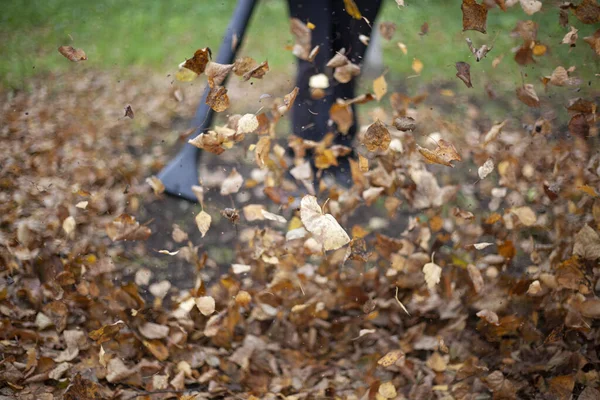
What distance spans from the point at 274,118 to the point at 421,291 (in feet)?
2.58

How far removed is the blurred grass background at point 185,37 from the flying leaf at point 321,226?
1.22 meters

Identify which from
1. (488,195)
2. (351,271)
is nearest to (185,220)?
(351,271)

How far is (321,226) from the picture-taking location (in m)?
1.14

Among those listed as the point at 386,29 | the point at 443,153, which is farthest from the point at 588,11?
the point at 386,29

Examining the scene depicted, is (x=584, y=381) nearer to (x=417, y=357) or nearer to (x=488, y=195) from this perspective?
(x=417, y=357)

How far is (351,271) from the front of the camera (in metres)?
1.84

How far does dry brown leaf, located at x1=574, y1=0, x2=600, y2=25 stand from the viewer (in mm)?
1298

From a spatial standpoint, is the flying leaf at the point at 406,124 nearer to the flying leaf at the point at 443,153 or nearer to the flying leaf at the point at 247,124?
the flying leaf at the point at 443,153

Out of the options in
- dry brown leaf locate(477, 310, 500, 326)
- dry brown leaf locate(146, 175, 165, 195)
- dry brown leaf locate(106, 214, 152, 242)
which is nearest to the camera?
dry brown leaf locate(477, 310, 500, 326)

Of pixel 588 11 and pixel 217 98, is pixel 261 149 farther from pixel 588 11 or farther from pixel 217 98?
pixel 588 11

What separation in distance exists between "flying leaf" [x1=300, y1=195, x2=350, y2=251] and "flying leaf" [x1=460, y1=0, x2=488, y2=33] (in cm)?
53

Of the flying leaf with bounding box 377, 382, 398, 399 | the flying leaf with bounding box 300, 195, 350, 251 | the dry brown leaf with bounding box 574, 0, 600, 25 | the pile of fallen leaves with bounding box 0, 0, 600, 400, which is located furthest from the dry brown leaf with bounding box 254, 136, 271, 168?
the dry brown leaf with bounding box 574, 0, 600, 25

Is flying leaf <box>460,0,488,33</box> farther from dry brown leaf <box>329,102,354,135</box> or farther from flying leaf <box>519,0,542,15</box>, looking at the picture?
dry brown leaf <box>329,102,354,135</box>

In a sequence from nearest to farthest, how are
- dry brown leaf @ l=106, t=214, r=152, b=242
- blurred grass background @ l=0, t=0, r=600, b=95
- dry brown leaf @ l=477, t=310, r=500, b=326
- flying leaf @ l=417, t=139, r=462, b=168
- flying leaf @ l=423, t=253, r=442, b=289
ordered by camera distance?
1. flying leaf @ l=417, t=139, r=462, b=168
2. dry brown leaf @ l=477, t=310, r=500, b=326
3. flying leaf @ l=423, t=253, r=442, b=289
4. dry brown leaf @ l=106, t=214, r=152, b=242
5. blurred grass background @ l=0, t=0, r=600, b=95
